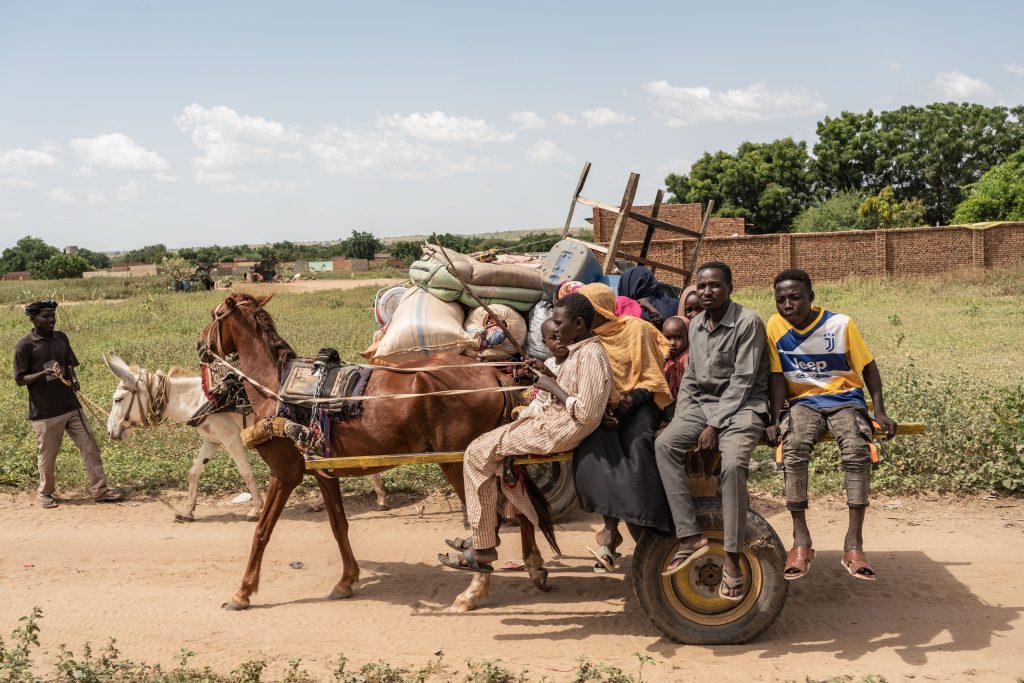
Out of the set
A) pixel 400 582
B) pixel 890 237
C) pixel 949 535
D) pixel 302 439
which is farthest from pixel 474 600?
pixel 890 237

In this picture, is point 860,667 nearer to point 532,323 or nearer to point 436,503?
point 532,323

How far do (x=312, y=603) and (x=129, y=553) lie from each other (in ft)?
6.87

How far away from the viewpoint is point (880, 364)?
13.3m

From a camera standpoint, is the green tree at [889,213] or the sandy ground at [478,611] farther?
the green tree at [889,213]

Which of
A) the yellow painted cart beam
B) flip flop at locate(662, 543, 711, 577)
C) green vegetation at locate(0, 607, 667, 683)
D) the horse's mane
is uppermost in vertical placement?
the horse's mane

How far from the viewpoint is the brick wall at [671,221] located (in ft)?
96.2

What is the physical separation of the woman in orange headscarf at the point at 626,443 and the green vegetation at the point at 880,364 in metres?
3.48

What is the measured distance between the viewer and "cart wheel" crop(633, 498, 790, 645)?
5.34 meters

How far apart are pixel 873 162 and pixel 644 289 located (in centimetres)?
4453

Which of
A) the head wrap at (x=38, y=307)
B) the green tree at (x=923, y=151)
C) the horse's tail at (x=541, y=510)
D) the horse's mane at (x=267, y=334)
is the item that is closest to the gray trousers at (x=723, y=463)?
the horse's tail at (x=541, y=510)

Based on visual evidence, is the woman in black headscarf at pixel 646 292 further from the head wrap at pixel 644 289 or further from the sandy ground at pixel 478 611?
the sandy ground at pixel 478 611

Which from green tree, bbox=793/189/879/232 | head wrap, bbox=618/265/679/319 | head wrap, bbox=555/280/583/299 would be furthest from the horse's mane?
green tree, bbox=793/189/879/232

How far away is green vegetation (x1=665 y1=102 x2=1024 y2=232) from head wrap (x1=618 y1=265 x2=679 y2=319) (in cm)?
3967

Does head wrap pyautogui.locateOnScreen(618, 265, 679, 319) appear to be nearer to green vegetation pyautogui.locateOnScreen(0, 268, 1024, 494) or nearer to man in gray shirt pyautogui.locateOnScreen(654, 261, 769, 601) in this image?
man in gray shirt pyautogui.locateOnScreen(654, 261, 769, 601)
